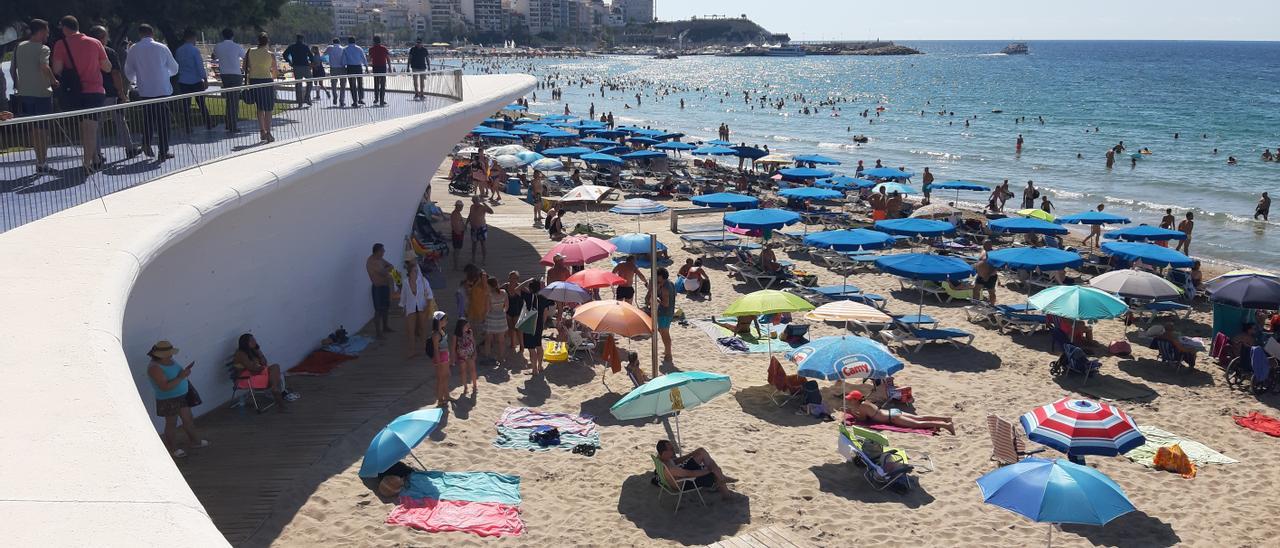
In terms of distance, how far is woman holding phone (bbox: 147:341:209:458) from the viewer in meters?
9.22

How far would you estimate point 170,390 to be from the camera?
370 inches

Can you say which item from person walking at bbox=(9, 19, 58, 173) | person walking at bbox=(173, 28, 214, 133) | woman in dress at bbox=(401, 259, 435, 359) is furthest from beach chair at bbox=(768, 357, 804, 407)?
person walking at bbox=(9, 19, 58, 173)

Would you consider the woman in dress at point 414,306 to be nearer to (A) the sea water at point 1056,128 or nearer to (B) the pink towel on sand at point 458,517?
(B) the pink towel on sand at point 458,517

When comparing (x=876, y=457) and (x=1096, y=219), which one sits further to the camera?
(x=1096, y=219)

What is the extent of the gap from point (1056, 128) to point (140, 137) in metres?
62.7

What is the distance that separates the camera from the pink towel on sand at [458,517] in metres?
8.98

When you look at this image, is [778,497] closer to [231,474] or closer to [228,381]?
[231,474]

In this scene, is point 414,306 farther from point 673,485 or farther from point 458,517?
point 673,485

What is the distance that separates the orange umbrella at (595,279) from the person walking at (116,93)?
21.0ft

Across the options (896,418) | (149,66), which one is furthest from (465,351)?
(896,418)

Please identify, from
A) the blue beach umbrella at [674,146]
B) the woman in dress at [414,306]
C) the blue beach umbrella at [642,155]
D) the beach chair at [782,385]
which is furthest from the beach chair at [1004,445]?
the blue beach umbrella at [674,146]

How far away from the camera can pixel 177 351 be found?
31.3 feet

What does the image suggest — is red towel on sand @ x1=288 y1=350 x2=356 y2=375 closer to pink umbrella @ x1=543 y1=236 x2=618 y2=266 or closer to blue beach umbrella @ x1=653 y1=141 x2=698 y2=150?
pink umbrella @ x1=543 y1=236 x2=618 y2=266

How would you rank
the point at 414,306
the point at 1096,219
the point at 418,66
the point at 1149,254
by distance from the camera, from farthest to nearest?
the point at 1096,219, the point at 418,66, the point at 1149,254, the point at 414,306
